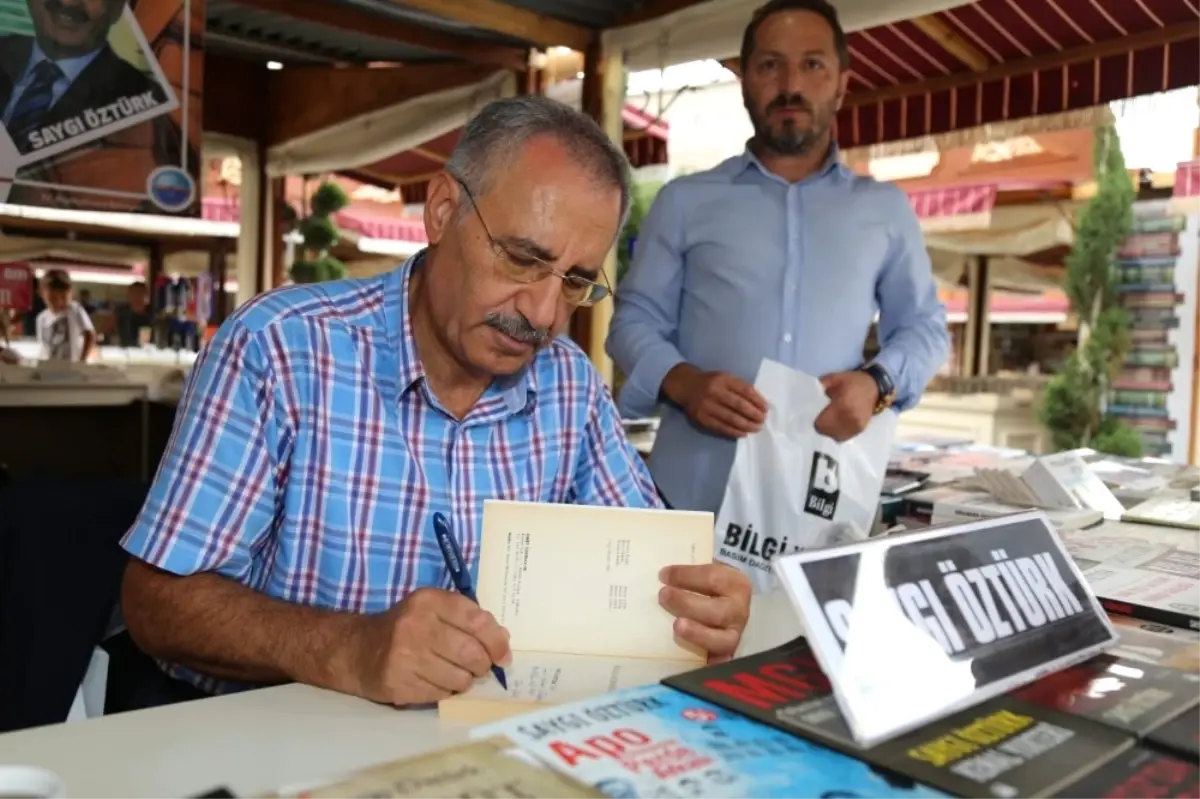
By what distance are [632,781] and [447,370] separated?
2.22 feet

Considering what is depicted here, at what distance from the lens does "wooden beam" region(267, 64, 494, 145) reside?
4.75 meters

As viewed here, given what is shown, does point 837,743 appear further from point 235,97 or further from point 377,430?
point 235,97

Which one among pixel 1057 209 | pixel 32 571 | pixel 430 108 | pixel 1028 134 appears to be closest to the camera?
pixel 32 571

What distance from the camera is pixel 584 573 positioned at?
0.91 m

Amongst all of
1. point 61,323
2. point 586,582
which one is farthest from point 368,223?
point 586,582

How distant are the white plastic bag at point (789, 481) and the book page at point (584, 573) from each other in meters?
0.71

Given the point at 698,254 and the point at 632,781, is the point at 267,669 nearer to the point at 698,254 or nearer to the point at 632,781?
the point at 632,781

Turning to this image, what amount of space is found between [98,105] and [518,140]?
2.53 m

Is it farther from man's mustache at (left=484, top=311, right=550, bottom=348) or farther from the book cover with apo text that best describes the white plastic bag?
the book cover with apo text

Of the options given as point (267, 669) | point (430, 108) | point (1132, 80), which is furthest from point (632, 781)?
point (430, 108)

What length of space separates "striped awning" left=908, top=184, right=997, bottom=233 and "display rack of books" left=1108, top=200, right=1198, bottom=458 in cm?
158

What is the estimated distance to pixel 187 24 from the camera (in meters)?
3.11

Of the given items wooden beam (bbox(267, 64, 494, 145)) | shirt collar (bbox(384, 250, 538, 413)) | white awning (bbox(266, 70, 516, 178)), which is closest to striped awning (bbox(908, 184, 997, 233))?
white awning (bbox(266, 70, 516, 178))

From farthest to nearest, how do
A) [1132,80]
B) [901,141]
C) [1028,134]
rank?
1. [901,141]
2. [1028,134]
3. [1132,80]
